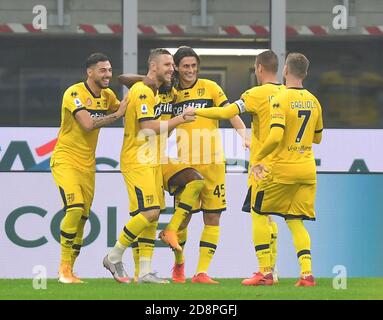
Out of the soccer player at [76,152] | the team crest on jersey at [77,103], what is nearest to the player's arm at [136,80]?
the soccer player at [76,152]

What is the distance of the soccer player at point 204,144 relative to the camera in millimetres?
12703

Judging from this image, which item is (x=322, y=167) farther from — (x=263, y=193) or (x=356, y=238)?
(x=263, y=193)

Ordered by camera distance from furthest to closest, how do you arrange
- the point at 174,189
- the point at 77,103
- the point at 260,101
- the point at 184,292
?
1. the point at 174,189
2. the point at 77,103
3. the point at 260,101
4. the point at 184,292

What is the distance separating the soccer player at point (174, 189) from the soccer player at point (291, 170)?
2.39ft

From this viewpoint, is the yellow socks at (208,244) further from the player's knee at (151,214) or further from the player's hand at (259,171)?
the player's hand at (259,171)

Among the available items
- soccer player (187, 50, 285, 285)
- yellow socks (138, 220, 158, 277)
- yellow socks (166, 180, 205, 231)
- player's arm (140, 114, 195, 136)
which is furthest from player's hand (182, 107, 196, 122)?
yellow socks (138, 220, 158, 277)

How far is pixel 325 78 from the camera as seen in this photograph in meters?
14.1

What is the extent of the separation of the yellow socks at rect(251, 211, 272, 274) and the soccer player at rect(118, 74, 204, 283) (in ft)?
2.36

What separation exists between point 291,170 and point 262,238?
0.61 meters

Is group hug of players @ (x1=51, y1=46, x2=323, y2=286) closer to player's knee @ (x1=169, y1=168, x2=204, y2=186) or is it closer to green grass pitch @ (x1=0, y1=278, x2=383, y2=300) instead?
player's knee @ (x1=169, y1=168, x2=204, y2=186)

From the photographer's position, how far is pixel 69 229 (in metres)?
12.5

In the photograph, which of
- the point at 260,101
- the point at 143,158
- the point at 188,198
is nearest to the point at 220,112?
the point at 260,101

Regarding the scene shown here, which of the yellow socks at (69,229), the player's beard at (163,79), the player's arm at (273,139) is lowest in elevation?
the yellow socks at (69,229)

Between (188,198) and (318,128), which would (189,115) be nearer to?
(188,198)
